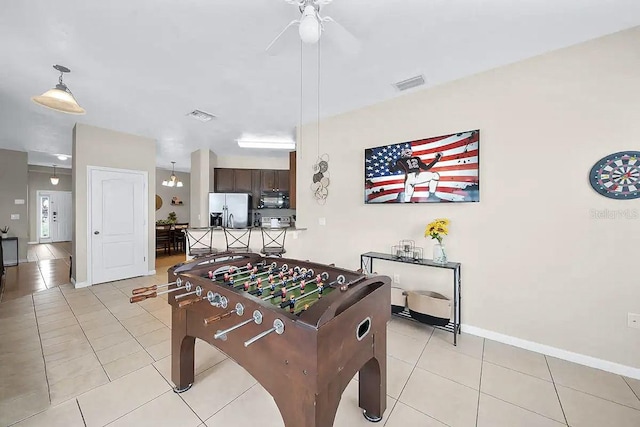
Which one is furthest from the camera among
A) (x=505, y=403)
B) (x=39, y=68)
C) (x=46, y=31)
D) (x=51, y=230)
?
(x=51, y=230)

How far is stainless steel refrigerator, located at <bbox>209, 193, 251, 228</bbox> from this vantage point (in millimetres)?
5574

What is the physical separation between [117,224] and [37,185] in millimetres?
6706

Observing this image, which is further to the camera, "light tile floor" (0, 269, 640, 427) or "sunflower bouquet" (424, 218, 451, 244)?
"sunflower bouquet" (424, 218, 451, 244)

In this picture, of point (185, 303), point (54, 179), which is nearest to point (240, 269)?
point (185, 303)

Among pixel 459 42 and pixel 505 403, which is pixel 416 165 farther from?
pixel 505 403

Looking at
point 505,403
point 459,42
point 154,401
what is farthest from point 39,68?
point 505,403

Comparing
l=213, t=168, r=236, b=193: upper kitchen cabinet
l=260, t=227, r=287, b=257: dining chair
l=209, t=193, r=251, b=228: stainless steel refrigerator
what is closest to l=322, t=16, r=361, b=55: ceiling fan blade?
l=260, t=227, r=287, b=257: dining chair

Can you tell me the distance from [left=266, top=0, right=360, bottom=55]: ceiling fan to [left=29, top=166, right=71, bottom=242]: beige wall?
10329 mm

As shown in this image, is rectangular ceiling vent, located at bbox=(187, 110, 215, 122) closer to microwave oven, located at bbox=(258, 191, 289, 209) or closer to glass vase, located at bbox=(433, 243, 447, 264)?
microwave oven, located at bbox=(258, 191, 289, 209)

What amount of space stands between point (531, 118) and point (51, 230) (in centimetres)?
1309

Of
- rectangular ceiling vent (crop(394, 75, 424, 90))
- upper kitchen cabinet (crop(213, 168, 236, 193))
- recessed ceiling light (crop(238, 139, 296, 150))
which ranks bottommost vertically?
upper kitchen cabinet (crop(213, 168, 236, 193))

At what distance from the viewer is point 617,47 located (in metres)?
1.95

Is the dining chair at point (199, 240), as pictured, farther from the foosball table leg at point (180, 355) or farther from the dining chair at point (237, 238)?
the foosball table leg at point (180, 355)

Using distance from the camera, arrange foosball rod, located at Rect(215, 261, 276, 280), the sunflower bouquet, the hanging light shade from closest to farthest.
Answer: foosball rod, located at Rect(215, 261, 276, 280), the hanging light shade, the sunflower bouquet
